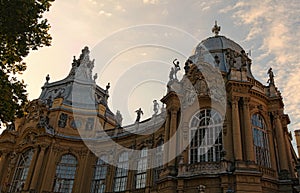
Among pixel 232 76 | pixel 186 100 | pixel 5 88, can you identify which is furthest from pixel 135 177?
pixel 5 88

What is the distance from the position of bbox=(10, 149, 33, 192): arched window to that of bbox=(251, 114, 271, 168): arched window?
25804 millimetres

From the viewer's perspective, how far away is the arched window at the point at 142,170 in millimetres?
29172

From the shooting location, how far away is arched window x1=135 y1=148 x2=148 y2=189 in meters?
29.2

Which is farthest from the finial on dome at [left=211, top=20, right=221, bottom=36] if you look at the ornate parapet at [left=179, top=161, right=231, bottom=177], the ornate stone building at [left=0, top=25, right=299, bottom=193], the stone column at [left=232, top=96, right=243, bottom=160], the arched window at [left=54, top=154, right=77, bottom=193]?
the arched window at [left=54, top=154, right=77, bottom=193]

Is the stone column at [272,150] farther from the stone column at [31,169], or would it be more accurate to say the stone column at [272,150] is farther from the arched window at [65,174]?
the stone column at [31,169]

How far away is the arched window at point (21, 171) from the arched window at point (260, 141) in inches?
1016

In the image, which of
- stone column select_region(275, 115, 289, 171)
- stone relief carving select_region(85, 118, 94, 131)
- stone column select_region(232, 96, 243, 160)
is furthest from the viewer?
stone relief carving select_region(85, 118, 94, 131)

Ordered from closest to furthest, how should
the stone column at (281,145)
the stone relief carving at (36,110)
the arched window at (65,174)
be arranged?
1. the stone column at (281,145)
2. the arched window at (65,174)
3. the stone relief carving at (36,110)

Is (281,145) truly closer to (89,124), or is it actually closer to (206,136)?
(206,136)

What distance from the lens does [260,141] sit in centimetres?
2289

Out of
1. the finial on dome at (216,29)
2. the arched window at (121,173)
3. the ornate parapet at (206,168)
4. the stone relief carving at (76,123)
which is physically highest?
the finial on dome at (216,29)

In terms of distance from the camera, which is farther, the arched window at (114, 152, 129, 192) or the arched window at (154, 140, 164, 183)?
the arched window at (114, 152, 129, 192)

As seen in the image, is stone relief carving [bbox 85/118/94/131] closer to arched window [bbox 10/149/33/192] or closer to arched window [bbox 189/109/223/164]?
arched window [bbox 10/149/33/192]

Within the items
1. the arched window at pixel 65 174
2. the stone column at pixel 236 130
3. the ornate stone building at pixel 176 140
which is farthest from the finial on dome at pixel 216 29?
the arched window at pixel 65 174
